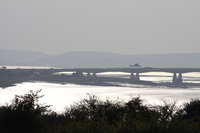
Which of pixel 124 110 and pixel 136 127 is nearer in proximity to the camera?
pixel 136 127

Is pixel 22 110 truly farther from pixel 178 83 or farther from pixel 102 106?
pixel 178 83

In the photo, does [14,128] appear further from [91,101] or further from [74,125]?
[91,101]

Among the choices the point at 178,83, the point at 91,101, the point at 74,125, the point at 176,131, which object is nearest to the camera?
the point at 176,131

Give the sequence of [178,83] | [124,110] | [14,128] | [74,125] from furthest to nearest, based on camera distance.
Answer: [178,83] < [124,110] < [74,125] < [14,128]

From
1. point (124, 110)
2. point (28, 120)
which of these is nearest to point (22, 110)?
point (28, 120)

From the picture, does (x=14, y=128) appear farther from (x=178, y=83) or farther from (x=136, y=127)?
(x=178, y=83)

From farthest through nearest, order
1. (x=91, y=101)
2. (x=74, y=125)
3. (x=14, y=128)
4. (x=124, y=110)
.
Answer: (x=91, y=101) → (x=124, y=110) → (x=74, y=125) → (x=14, y=128)

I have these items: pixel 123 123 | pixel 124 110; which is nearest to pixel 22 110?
pixel 123 123

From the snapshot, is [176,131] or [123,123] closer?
[176,131]

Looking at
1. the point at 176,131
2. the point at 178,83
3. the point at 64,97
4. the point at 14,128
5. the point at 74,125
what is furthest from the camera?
the point at 178,83
